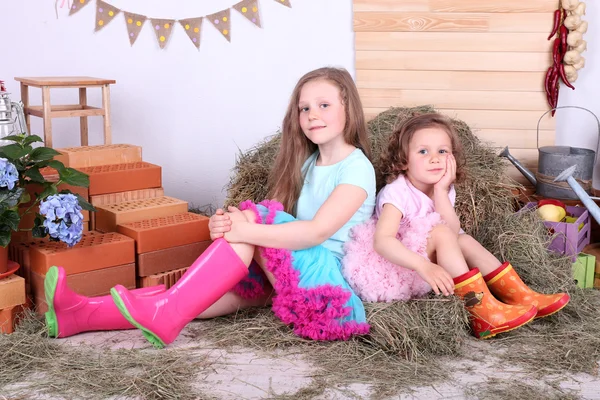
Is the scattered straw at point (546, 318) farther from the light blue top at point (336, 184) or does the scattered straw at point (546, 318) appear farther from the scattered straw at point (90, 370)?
the scattered straw at point (90, 370)

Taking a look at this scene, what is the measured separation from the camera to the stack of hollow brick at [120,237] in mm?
2383

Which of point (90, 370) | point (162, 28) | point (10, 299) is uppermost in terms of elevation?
point (162, 28)

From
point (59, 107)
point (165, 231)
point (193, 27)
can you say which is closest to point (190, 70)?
point (193, 27)

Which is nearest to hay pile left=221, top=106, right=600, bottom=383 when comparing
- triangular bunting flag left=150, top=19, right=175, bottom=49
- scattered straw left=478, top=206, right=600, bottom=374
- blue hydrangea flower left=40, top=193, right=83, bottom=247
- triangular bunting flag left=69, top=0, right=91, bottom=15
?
scattered straw left=478, top=206, right=600, bottom=374

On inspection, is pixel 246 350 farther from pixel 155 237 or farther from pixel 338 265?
pixel 155 237

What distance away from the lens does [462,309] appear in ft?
6.97

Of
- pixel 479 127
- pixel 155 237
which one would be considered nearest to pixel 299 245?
pixel 155 237

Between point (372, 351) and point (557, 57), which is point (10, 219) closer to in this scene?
point (372, 351)

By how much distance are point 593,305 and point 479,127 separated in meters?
1.23

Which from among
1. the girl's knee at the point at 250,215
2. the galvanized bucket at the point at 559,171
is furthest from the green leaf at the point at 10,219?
the galvanized bucket at the point at 559,171

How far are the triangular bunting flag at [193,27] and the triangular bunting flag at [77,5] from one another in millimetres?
499

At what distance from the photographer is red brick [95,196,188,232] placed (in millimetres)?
Result: 2633

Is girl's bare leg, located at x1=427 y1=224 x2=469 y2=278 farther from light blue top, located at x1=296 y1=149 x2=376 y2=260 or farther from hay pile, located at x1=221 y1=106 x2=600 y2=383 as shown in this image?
light blue top, located at x1=296 y1=149 x2=376 y2=260

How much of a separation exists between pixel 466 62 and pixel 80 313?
85.6 inches
